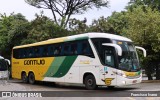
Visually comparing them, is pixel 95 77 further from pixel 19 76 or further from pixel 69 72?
pixel 19 76

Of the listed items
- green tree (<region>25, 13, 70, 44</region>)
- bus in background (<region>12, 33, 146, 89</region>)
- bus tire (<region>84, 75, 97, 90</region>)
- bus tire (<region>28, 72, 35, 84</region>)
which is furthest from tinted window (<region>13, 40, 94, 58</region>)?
green tree (<region>25, 13, 70, 44</region>)

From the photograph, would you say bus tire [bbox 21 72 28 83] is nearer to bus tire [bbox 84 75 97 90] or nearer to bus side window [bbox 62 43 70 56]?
bus side window [bbox 62 43 70 56]

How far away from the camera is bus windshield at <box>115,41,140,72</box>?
19825mm

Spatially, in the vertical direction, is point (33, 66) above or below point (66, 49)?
below

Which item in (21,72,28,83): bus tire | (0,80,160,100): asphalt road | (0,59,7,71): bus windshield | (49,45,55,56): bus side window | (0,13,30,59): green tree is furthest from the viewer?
(0,13,30,59): green tree

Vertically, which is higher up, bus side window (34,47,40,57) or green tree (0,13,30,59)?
green tree (0,13,30,59)

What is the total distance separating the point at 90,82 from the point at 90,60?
1355mm

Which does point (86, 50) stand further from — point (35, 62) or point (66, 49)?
point (35, 62)

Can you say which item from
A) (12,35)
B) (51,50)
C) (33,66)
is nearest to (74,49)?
(51,50)

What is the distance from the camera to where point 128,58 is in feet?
66.5

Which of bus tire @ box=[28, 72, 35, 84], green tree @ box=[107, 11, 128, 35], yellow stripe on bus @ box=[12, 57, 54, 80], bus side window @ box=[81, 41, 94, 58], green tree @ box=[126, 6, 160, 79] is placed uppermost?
green tree @ box=[107, 11, 128, 35]

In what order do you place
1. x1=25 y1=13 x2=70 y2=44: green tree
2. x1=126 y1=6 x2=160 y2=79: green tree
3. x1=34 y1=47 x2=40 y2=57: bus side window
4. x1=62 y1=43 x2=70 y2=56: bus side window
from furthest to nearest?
1. x1=25 y1=13 x2=70 y2=44: green tree
2. x1=126 y1=6 x2=160 y2=79: green tree
3. x1=34 y1=47 x2=40 y2=57: bus side window
4. x1=62 y1=43 x2=70 y2=56: bus side window

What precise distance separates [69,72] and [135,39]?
11.0m

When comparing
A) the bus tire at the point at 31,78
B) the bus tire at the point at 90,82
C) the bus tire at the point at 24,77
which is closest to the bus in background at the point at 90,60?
the bus tire at the point at 90,82
